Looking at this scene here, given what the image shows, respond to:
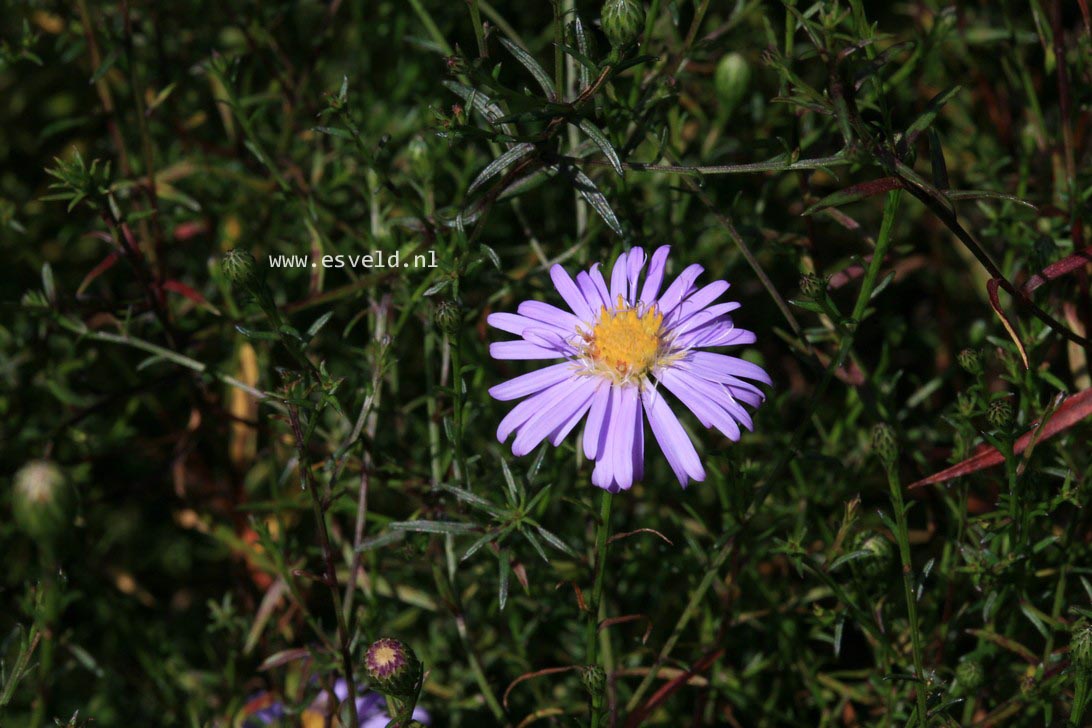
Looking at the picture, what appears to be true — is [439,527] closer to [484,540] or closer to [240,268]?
[484,540]

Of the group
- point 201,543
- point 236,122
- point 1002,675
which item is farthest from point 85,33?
point 1002,675

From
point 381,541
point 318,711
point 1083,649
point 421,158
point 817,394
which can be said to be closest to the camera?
point 1083,649

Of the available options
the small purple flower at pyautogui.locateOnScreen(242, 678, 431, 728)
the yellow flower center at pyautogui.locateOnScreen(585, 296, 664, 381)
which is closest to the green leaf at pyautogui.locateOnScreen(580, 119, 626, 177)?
the yellow flower center at pyautogui.locateOnScreen(585, 296, 664, 381)

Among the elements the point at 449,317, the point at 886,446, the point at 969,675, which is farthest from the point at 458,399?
the point at 969,675

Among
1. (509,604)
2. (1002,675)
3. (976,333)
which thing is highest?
(976,333)

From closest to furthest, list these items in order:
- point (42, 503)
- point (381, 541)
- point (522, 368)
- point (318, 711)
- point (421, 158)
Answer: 1. point (42, 503)
2. point (381, 541)
3. point (421, 158)
4. point (318, 711)
5. point (522, 368)

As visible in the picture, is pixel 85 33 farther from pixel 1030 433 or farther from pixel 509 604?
pixel 1030 433

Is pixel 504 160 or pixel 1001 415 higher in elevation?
pixel 504 160
